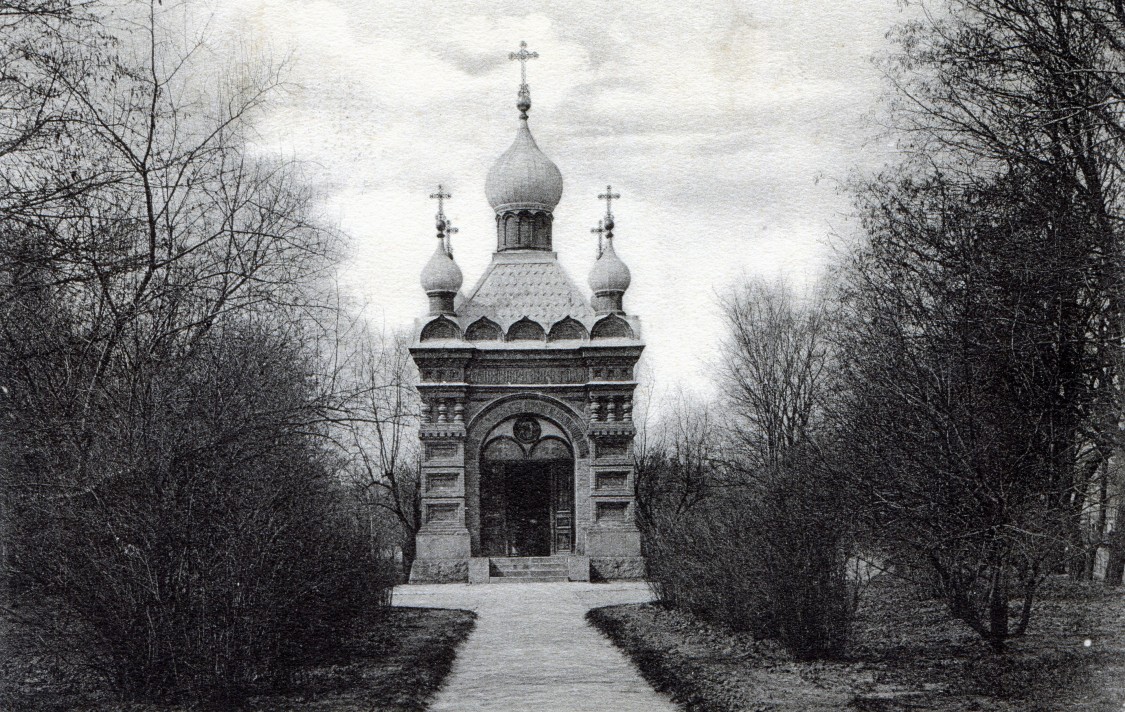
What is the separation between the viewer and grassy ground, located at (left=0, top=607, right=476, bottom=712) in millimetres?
9242

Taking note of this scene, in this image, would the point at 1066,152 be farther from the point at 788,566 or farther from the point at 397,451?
the point at 397,451

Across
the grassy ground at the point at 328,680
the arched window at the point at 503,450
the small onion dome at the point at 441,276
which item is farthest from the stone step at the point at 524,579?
the grassy ground at the point at 328,680

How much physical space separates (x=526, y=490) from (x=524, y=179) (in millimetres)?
8100

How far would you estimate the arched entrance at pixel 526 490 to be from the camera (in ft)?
93.0

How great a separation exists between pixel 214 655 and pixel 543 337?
19.8 m

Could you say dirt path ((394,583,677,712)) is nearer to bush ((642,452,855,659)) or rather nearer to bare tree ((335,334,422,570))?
bush ((642,452,855,659))

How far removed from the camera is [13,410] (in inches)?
348

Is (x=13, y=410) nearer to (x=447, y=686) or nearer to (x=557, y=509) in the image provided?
(x=447, y=686)

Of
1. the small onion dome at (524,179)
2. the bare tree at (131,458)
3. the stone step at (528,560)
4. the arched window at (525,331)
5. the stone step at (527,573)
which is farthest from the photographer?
the small onion dome at (524,179)

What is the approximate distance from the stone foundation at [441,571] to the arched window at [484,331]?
5.42 metres

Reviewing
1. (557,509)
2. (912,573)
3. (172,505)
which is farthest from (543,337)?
(172,505)

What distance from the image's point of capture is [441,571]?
2725 centimetres

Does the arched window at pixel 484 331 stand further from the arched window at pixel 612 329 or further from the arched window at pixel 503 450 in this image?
the arched window at pixel 503 450

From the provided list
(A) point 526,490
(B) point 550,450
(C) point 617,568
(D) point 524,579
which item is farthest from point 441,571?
(C) point 617,568
